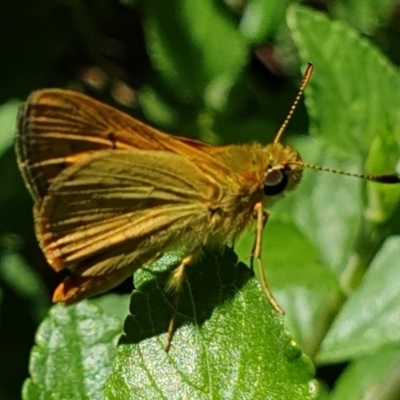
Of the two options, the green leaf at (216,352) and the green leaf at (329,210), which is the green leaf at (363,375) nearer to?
the green leaf at (329,210)

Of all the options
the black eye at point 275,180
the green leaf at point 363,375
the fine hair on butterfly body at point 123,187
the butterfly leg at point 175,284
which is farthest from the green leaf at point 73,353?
the green leaf at point 363,375

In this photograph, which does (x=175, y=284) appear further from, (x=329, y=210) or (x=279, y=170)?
(x=329, y=210)

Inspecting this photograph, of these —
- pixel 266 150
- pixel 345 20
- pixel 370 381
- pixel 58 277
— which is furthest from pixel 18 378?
pixel 345 20

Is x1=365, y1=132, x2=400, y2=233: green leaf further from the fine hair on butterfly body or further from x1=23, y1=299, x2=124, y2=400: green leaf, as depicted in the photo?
x1=23, y1=299, x2=124, y2=400: green leaf

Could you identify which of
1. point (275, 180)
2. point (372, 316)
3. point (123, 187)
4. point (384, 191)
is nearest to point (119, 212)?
point (123, 187)

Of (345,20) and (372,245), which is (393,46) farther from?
(372,245)

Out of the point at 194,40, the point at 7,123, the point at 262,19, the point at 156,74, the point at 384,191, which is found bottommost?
the point at 7,123

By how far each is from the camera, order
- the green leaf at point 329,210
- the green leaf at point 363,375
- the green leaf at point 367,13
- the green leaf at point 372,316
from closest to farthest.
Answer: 1. the green leaf at point 372,316
2. the green leaf at point 363,375
3. the green leaf at point 329,210
4. the green leaf at point 367,13
